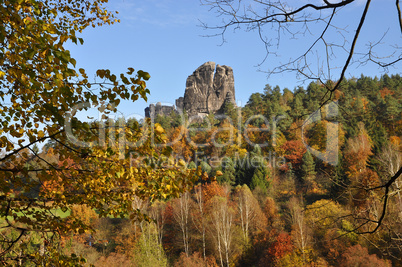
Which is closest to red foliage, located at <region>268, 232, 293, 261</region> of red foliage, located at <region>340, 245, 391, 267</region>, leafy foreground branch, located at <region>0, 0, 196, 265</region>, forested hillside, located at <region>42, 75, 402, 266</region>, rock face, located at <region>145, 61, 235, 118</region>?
forested hillside, located at <region>42, 75, 402, 266</region>

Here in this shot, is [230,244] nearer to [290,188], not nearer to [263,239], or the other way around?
[263,239]

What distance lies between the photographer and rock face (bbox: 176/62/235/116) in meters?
81.9

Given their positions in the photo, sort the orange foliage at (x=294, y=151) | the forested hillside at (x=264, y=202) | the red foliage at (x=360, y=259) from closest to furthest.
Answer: the red foliage at (x=360, y=259)
the forested hillside at (x=264, y=202)
the orange foliage at (x=294, y=151)

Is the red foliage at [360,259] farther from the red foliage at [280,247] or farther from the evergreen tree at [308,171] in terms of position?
the evergreen tree at [308,171]

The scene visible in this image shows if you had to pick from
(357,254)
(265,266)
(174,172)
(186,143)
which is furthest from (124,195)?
(186,143)

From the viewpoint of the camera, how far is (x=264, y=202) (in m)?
32.2

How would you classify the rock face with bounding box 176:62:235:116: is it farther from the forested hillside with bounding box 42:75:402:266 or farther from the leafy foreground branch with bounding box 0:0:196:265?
the leafy foreground branch with bounding box 0:0:196:265

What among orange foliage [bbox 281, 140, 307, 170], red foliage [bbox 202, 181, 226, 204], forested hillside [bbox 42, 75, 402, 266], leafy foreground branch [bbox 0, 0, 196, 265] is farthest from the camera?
orange foliage [bbox 281, 140, 307, 170]

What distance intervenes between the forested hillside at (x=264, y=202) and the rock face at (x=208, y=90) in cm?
2441

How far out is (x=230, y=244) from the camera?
2497 cm

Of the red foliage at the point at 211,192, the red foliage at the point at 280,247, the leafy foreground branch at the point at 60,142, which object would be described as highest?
the leafy foreground branch at the point at 60,142

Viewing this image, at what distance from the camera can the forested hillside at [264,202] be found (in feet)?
65.3

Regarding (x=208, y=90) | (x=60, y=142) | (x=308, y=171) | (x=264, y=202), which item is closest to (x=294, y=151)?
(x=308, y=171)

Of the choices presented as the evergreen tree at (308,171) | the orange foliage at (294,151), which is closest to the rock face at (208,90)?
the orange foliage at (294,151)
